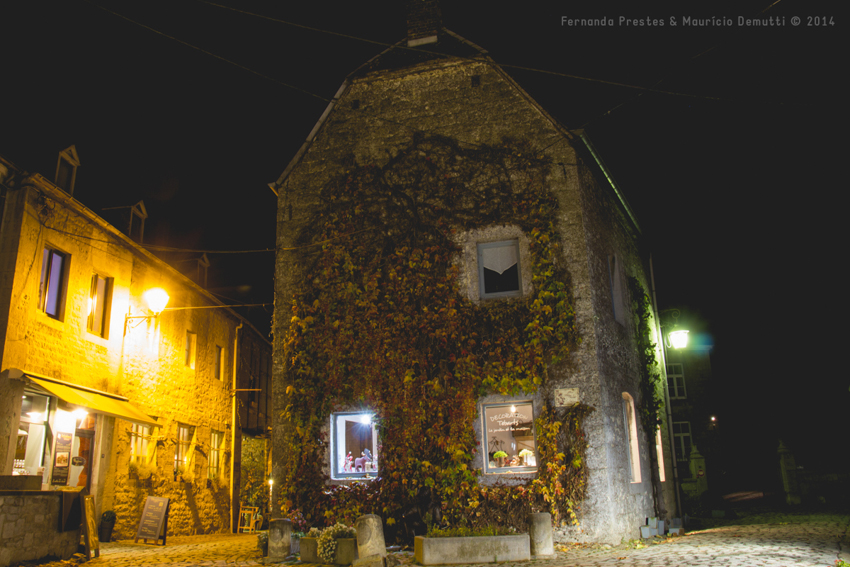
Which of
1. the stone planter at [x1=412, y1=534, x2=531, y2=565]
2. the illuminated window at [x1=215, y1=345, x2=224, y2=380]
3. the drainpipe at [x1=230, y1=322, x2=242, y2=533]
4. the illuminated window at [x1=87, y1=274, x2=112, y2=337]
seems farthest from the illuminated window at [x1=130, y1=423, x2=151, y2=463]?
the stone planter at [x1=412, y1=534, x2=531, y2=565]

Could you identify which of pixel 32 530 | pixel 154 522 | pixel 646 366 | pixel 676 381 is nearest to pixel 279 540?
pixel 32 530

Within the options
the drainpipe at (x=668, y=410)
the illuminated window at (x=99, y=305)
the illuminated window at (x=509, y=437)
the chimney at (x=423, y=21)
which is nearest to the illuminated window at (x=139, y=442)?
the illuminated window at (x=99, y=305)

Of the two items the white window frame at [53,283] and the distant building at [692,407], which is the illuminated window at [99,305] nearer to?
the white window frame at [53,283]

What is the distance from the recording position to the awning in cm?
1143

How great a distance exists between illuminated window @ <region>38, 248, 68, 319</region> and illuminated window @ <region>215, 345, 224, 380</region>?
26.2ft

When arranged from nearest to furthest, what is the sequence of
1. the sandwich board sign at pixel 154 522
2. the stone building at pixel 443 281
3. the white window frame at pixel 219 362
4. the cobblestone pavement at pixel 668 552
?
the cobblestone pavement at pixel 668 552, the stone building at pixel 443 281, the sandwich board sign at pixel 154 522, the white window frame at pixel 219 362

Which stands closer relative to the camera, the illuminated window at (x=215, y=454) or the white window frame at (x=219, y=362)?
the illuminated window at (x=215, y=454)

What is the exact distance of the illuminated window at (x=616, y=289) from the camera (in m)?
13.4

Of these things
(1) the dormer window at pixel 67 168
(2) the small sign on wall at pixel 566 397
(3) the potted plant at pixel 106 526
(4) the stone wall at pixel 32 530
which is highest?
(1) the dormer window at pixel 67 168

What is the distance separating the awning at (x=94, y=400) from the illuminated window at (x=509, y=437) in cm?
730

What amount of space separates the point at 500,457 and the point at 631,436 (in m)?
3.79

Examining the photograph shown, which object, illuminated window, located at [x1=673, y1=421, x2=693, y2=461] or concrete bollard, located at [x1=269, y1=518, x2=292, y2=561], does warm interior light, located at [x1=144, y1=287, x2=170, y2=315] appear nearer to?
concrete bollard, located at [x1=269, y1=518, x2=292, y2=561]

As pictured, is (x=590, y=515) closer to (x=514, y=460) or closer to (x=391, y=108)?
(x=514, y=460)

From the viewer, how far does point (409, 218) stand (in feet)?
40.2
